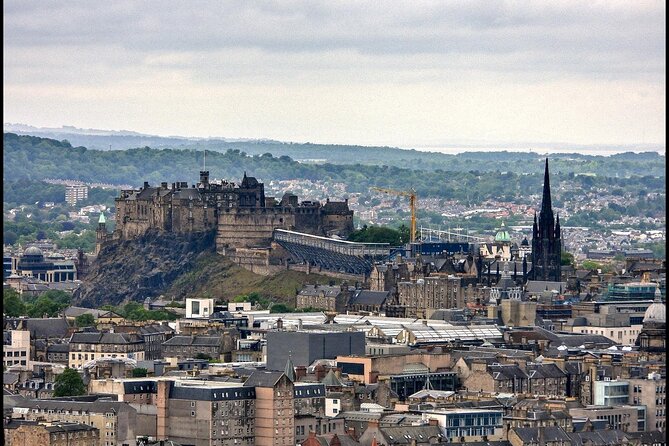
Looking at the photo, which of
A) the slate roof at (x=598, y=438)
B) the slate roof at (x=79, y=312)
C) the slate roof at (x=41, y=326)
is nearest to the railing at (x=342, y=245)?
the slate roof at (x=79, y=312)

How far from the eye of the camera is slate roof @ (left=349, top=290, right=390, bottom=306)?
361 ft

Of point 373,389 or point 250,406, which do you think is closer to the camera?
point 250,406

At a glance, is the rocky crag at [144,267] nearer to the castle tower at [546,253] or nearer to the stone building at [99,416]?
the castle tower at [546,253]

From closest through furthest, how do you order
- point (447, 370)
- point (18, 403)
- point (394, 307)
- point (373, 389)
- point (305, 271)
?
point (18, 403)
point (373, 389)
point (447, 370)
point (394, 307)
point (305, 271)

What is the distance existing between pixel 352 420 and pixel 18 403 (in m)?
10.7

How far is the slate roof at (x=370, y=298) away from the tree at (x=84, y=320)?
13.3m

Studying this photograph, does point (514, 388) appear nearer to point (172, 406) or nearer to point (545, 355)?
point (545, 355)

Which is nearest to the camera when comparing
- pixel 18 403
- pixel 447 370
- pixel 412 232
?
pixel 18 403

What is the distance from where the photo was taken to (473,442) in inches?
2452

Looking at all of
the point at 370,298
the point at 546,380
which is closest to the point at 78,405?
the point at 546,380

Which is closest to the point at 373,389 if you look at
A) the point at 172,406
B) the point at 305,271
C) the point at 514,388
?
the point at 514,388

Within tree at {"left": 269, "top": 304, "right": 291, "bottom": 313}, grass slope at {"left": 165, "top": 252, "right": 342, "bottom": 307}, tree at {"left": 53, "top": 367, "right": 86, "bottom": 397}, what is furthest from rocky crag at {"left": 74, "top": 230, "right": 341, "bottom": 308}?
tree at {"left": 53, "top": 367, "right": 86, "bottom": 397}

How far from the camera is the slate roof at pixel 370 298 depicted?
11008 centimetres

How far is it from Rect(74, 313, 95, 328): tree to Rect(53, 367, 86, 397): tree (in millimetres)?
26408
